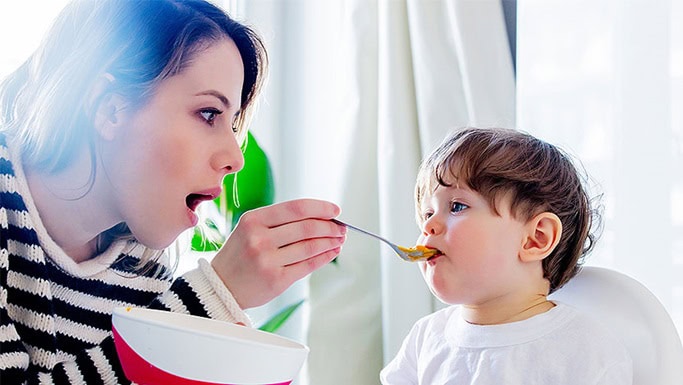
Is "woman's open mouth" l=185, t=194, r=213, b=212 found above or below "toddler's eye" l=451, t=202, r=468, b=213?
above

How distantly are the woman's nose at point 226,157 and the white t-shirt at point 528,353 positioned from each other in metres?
0.36

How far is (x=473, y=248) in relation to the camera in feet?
3.32

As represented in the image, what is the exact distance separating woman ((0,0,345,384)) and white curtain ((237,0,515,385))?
54 cm

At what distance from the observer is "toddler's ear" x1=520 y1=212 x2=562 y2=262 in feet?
3.36

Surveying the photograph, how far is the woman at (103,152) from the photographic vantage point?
988mm

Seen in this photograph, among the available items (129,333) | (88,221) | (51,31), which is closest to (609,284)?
(129,333)

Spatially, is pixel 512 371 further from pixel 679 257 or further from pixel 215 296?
pixel 215 296

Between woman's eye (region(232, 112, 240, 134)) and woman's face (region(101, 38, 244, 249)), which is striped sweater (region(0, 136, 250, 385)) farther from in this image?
woman's eye (region(232, 112, 240, 134))

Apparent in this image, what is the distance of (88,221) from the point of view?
3.59 ft

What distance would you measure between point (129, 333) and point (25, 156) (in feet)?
1.65

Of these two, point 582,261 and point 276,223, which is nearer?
point 276,223

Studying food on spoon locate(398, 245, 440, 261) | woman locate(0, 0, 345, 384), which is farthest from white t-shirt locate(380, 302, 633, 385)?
woman locate(0, 0, 345, 384)

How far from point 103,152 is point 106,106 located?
0.06 metres

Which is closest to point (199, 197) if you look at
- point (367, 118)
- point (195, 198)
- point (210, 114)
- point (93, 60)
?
point (195, 198)
